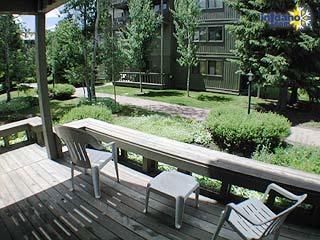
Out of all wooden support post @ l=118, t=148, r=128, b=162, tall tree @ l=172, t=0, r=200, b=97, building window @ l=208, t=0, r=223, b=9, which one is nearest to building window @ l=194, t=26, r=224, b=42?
building window @ l=208, t=0, r=223, b=9

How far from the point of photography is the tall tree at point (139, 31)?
15.0 m

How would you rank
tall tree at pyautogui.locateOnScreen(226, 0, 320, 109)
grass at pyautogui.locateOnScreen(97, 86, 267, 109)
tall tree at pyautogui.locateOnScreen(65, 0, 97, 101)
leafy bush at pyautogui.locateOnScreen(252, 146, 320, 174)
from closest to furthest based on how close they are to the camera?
leafy bush at pyautogui.locateOnScreen(252, 146, 320, 174), tall tree at pyautogui.locateOnScreen(226, 0, 320, 109), tall tree at pyautogui.locateOnScreen(65, 0, 97, 101), grass at pyautogui.locateOnScreen(97, 86, 267, 109)

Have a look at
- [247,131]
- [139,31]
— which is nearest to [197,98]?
[139,31]

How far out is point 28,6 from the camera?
3.30m

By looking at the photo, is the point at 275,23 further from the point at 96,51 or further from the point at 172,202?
the point at 172,202

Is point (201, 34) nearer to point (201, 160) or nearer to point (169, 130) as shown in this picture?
point (169, 130)

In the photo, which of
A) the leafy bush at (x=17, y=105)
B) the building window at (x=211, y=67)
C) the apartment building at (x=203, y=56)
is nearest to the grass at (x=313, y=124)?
the apartment building at (x=203, y=56)

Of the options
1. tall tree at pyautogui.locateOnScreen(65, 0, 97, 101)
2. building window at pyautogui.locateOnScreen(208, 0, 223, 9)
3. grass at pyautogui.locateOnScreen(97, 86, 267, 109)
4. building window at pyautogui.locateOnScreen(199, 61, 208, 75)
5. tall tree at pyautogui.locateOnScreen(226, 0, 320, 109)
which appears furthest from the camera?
building window at pyautogui.locateOnScreen(199, 61, 208, 75)

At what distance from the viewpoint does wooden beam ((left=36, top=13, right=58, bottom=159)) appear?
3.47 m

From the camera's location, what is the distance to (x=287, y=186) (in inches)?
93.0

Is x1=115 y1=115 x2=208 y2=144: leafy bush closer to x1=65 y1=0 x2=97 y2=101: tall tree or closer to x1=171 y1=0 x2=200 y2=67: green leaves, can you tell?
x1=65 y1=0 x2=97 y2=101: tall tree

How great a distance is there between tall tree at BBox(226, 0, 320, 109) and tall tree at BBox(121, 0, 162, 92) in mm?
5685

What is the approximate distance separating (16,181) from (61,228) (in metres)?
1.40

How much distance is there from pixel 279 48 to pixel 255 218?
10.3 metres
